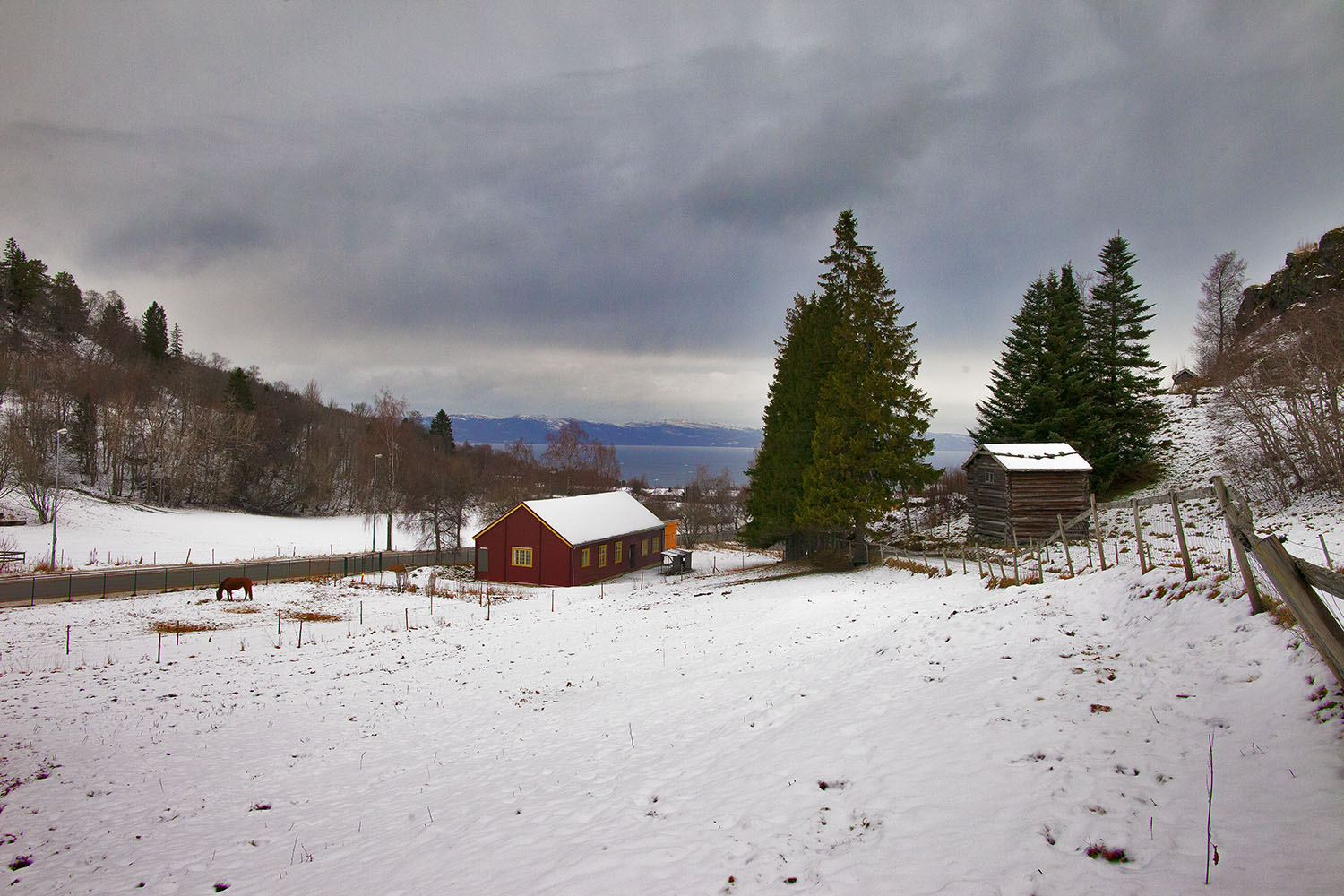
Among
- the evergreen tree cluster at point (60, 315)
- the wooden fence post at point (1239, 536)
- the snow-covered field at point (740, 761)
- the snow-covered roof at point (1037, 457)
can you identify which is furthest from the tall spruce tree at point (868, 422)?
the evergreen tree cluster at point (60, 315)

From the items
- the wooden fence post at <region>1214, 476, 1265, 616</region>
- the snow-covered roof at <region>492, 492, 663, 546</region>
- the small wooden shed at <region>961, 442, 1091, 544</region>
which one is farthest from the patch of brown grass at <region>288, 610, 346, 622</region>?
the small wooden shed at <region>961, 442, 1091, 544</region>

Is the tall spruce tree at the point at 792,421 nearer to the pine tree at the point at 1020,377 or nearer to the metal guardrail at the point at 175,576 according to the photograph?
the pine tree at the point at 1020,377

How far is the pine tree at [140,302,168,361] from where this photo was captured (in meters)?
97.2

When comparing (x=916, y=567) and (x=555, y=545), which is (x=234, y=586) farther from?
(x=916, y=567)

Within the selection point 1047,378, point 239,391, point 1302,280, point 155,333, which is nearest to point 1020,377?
point 1047,378

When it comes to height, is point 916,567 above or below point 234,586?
below

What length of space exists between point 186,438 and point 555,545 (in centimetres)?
5922

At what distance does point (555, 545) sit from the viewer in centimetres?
3781

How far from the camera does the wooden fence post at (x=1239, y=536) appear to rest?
752cm

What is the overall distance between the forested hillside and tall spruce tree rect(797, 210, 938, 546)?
3364 cm

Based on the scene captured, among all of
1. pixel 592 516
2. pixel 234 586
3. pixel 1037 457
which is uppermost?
pixel 1037 457

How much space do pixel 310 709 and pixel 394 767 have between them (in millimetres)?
4541

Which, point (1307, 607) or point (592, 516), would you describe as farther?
point (592, 516)

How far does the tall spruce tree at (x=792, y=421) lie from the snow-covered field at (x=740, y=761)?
15.6m
